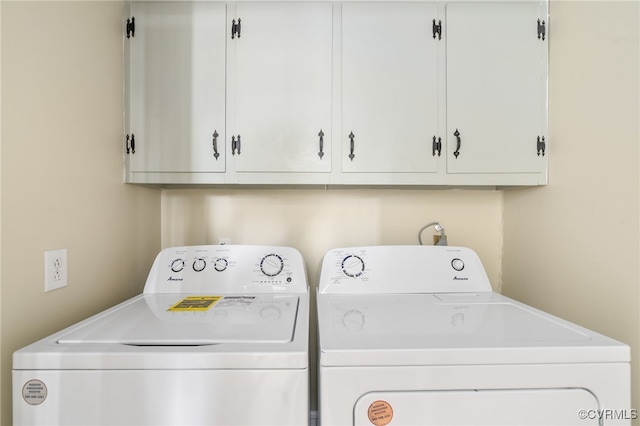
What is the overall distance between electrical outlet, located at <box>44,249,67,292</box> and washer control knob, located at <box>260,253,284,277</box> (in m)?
0.67

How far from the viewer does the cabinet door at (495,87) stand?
139cm

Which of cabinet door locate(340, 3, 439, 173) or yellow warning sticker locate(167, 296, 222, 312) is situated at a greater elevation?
cabinet door locate(340, 3, 439, 173)

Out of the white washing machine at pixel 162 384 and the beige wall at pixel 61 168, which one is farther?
the beige wall at pixel 61 168

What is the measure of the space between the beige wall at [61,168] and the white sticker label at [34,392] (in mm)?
183

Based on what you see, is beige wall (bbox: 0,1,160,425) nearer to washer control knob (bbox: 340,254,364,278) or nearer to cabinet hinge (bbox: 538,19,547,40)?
washer control knob (bbox: 340,254,364,278)

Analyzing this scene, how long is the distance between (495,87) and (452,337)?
3.60 ft

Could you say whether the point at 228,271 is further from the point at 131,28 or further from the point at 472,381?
the point at 131,28

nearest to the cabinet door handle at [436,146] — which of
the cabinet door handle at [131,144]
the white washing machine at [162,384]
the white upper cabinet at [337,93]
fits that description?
the white upper cabinet at [337,93]

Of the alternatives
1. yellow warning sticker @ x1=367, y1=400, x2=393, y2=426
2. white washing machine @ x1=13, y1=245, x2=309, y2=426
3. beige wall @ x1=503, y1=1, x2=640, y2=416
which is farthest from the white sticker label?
beige wall @ x1=503, y1=1, x2=640, y2=416

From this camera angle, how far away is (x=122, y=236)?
4.54ft

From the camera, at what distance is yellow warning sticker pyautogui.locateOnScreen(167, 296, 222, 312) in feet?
3.65

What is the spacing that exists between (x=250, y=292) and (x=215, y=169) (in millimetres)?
538

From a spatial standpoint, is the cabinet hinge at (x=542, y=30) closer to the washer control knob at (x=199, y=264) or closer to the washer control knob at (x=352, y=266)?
the washer control knob at (x=352, y=266)

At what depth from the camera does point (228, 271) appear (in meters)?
1.38
